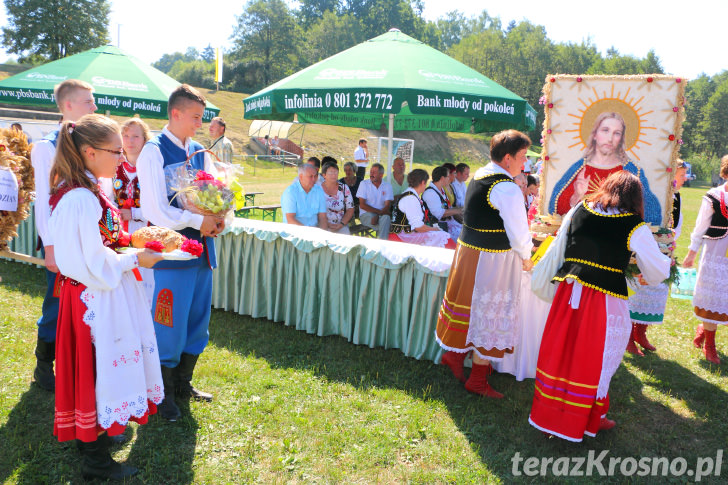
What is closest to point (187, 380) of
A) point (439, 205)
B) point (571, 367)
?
point (571, 367)

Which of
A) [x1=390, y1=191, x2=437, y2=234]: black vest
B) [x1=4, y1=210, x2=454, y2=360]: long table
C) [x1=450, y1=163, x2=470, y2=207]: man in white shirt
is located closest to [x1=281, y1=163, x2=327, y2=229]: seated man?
[x1=4, y1=210, x2=454, y2=360]: long table

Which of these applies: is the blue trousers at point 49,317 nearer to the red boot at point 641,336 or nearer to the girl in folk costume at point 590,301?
the girl in folk costume at point 590,301

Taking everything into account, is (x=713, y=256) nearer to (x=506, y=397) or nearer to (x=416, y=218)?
(x=506, y=397)

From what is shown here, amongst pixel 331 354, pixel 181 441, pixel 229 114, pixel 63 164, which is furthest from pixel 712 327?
pixel 229 114

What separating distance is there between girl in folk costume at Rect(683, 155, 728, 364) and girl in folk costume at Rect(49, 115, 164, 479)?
15.3 feet

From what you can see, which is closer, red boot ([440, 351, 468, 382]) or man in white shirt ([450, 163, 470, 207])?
red boot ([440, 351, 468, 382])

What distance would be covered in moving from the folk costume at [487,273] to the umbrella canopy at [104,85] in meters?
4.32

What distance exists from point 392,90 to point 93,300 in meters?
3.40

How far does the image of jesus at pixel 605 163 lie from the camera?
3.87 meters

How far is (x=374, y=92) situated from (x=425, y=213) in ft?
6.14

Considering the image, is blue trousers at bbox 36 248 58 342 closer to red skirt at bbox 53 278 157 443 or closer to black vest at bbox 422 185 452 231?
red skirt at bbox 53 278 157 443

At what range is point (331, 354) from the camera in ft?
14.8

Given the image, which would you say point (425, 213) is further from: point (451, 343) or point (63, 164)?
point (63, 164)

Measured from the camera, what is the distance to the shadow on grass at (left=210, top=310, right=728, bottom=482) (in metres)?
3.36
